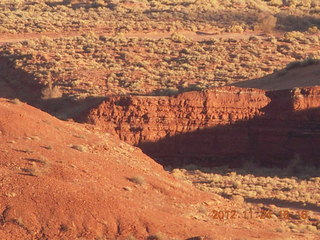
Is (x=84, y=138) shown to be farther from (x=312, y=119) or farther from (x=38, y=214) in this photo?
(x=312, y=119)

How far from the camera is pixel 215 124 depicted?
32.0 m

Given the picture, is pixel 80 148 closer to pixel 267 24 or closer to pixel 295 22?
pixel 267 24

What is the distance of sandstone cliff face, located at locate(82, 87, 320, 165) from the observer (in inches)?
1240

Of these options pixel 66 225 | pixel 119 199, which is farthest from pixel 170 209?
A: pixel 66 225

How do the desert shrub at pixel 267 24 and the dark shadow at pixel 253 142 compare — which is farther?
the desert shrub at pixel 267 24

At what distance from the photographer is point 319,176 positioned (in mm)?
28969

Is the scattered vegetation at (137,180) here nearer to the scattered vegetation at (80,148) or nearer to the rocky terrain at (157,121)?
the rocky terrain at (157,121)

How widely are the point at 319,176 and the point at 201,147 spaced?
16.9 feet

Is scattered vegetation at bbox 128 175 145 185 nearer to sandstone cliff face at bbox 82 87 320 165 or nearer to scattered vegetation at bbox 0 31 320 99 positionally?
sandstone cliff face at bbox 82 87 320 165
